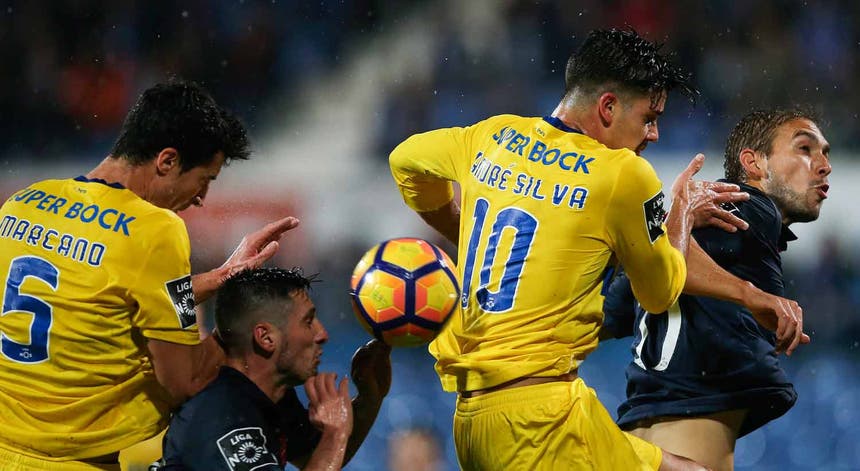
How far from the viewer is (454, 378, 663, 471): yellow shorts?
Answer: 3.59 metres

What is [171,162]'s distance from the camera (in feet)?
12.7

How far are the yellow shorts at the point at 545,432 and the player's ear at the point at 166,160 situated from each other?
1.30 metres

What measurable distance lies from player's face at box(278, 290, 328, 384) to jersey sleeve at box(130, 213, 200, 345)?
1.17ft

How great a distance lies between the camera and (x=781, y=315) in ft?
13.7

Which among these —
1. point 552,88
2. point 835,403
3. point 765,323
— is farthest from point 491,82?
point 765,323

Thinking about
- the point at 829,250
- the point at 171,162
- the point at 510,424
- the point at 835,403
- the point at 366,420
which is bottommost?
the point at 835,403

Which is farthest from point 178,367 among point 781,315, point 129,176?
point 781,315

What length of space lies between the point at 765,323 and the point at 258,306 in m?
1.89

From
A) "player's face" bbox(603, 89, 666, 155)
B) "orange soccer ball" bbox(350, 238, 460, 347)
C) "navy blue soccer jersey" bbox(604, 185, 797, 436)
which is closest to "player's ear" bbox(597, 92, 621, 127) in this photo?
"player's face" bbox(603, 89, 666, 155)

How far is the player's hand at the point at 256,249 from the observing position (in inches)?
167

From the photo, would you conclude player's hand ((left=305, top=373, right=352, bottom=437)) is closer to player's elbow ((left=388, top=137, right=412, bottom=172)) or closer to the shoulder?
player's elbow ((left=388, top=137, right=412, bottom=172))

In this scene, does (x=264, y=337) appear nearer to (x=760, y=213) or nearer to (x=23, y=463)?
(x=23, y=463)

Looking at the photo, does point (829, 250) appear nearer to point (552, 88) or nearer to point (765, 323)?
point (552, 88)

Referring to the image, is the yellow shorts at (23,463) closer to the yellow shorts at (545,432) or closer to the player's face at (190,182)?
the player's face at (190,182)
